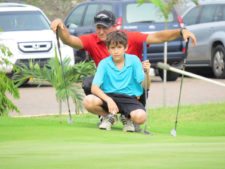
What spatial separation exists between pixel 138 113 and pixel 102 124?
39 cm

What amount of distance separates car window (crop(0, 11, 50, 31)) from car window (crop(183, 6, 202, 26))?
3934mm

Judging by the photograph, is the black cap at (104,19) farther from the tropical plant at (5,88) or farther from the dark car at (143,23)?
the dark car at (143,23)

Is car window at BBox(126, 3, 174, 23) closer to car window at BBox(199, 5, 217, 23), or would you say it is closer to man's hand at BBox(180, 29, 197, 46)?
car window at BBox(199, 5, 217, 23)

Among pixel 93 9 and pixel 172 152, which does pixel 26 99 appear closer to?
pixel 93 9

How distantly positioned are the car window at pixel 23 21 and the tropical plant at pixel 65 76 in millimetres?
7836

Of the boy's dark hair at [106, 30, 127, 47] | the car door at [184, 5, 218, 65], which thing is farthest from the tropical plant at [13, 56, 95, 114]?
the car door at [184, 5, 218, 65]

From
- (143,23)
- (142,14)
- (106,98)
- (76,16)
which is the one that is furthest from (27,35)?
(106,98)

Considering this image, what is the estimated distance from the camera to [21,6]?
2488 centimetres

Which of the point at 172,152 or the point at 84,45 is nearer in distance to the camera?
the point at 172,152

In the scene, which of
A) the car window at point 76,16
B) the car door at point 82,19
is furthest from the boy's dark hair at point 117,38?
the car window at point 76,16

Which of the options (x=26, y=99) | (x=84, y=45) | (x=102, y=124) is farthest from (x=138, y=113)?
(x=26, y=99)

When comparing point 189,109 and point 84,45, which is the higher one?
point 84,45

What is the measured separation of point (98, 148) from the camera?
8.66m

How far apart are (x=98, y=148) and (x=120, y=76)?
3.28 metres
